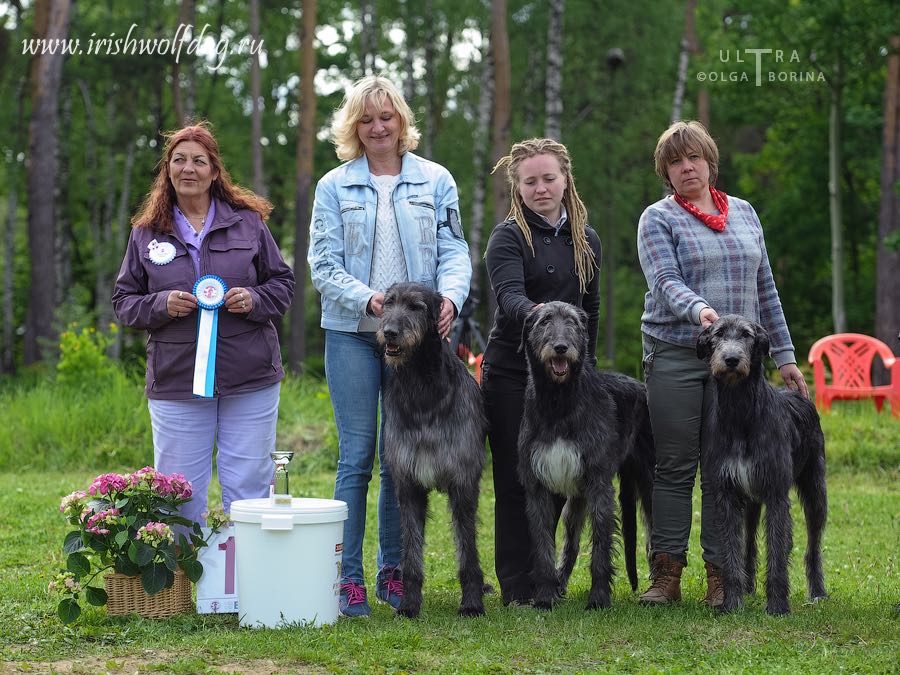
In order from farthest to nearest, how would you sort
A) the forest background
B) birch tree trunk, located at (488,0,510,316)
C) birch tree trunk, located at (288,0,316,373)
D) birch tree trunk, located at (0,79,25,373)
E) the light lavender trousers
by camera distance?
birch tree trunk, located at (0,79,25,373) < the forest background < birch tree trunk, located at (288,0,316,373) < birch tree trunk, located at (488,0,510,316) < the light lavender trousers

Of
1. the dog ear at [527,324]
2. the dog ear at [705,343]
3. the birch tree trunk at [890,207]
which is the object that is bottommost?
the dog ear at [705,343]

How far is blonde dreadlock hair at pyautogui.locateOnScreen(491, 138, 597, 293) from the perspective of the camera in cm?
497

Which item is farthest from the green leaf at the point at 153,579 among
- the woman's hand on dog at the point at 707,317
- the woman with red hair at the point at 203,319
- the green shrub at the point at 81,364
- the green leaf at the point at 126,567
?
the green shrub at the point at 81,364

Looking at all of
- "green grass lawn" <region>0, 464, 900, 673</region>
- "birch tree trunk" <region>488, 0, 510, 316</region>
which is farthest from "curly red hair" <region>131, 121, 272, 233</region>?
"birch tree trunk" <region>488, 0, 510, 316</region>

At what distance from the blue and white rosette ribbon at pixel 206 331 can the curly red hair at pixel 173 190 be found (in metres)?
0.41

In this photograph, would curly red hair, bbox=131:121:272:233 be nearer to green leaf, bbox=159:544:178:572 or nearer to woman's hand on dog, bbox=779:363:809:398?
green leaf, bbox=159:544:178:572

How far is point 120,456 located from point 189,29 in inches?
536

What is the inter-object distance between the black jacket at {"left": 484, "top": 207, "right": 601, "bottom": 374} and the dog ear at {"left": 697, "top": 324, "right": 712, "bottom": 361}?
0.54 meters

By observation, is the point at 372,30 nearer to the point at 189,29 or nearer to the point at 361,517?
the point at 189,29

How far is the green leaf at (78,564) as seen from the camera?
452cm

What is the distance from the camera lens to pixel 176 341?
4812mm

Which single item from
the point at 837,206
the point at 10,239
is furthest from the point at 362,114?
the point at 10,239

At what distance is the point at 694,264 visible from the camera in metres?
4.95

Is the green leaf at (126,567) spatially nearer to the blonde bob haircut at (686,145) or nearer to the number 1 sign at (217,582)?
the number 1 sign at (217,582)
